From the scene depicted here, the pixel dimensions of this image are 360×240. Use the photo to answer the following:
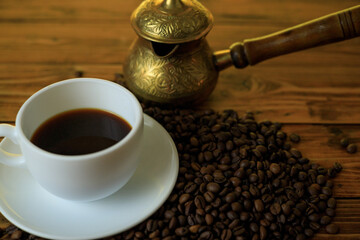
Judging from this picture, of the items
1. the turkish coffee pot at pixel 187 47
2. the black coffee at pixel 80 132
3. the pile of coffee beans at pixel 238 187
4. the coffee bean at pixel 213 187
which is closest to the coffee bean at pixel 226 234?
the pile of coffee beans at pixel 238 187

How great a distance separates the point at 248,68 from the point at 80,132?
0.78m

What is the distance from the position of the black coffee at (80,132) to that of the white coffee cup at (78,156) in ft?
0.05

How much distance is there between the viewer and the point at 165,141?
105 cm

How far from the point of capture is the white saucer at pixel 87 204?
85 centimetres

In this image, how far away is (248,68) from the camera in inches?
60.3

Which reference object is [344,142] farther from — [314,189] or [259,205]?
[259,205]

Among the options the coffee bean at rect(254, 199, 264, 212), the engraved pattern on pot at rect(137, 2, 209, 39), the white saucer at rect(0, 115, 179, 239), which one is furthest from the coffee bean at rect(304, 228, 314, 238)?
the engraved pattern on pot at rect(137, 2, 209, 39)

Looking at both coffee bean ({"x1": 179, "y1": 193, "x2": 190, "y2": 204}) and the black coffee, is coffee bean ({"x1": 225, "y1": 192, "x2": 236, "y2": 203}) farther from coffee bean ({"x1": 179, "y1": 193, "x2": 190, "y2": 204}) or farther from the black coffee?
the black coffee

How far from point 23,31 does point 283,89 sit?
1.05 m

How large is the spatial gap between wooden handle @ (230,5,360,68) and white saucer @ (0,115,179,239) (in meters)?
0.40

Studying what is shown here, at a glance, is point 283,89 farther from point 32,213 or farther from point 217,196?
point 32,213

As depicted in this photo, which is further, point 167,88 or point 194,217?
point 167,88

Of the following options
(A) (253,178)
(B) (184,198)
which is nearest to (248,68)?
(A) (253,178)

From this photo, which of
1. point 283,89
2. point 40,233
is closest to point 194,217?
point 40,233
